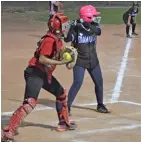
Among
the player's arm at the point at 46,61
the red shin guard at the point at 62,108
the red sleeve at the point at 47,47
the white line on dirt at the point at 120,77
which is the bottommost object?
the white line on dirt at the point at 120,77

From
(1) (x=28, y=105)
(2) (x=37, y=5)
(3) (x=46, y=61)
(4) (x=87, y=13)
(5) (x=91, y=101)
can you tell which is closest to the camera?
(3) (x=46, y=61)

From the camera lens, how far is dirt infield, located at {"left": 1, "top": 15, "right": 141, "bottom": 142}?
266 inches

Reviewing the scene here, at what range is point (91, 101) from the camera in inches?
350

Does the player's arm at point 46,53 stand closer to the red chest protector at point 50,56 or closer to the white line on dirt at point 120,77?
the red chest protector at point 50,56

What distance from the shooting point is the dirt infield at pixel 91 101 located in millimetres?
6754

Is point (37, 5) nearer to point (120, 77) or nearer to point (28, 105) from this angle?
point (120, 77)

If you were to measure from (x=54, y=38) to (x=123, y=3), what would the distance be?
3710 centimetres

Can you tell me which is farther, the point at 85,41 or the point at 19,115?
the point at 85,41

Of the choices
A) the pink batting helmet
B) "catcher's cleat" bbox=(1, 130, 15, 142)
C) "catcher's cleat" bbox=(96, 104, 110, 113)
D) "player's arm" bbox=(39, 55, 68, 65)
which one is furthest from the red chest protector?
"catcher's cleat" bbox=(96, 104, 110, 113)

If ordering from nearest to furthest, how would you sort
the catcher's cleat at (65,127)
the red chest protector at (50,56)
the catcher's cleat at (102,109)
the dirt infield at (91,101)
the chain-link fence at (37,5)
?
the red chest protector at (50,56), the dirt infield at (91,101), the catcher's cleat at (65,127), the catcher's cleat at (102,109), the chain-link fence at (37,5)

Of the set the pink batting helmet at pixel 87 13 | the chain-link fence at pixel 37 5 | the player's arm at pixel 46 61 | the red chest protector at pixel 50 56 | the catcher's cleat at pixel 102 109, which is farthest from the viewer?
the chain-link fence at pixel 37 5

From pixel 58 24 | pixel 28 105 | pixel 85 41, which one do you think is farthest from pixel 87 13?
pixel 28 105

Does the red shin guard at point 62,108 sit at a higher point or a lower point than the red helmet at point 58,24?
lower

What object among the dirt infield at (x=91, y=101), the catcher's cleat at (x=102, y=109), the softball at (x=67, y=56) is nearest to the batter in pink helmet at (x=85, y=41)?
the catcher's cleat at (x=102, y=109)
